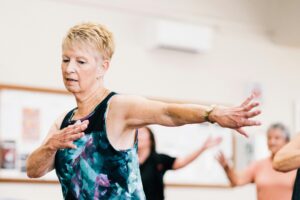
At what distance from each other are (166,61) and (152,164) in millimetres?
1399

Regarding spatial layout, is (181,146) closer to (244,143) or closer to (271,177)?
(244,143)

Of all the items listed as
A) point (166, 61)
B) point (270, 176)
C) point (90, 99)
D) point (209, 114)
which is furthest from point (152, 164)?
point (209, 114)

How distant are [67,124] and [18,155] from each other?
2549 mm

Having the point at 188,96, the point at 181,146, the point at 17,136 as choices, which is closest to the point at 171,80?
the point at 188,96

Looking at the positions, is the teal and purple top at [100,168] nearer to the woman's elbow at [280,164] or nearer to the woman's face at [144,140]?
the woman's elbow at [280,164]

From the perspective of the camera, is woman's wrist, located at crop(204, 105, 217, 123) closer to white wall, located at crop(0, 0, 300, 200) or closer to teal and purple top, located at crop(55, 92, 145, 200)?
teal and purple top, located at crop(55, 92, 145, 200)

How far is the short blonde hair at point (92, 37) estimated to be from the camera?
1.80 metres

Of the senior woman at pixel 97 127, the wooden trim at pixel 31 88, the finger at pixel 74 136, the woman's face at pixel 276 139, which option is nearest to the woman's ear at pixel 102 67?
the senior woman at pixel 97 127

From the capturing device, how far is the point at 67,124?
6.27 feet

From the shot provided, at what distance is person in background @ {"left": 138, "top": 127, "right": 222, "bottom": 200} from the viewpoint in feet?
12.1

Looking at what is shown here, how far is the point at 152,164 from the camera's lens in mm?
3814

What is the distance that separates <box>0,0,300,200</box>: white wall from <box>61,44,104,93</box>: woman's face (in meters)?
2.66

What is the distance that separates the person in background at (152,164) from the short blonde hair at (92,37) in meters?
1.96

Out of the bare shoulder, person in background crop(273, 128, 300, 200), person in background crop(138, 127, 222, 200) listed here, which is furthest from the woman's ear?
person in background crop(138, 127, 222, 200)
